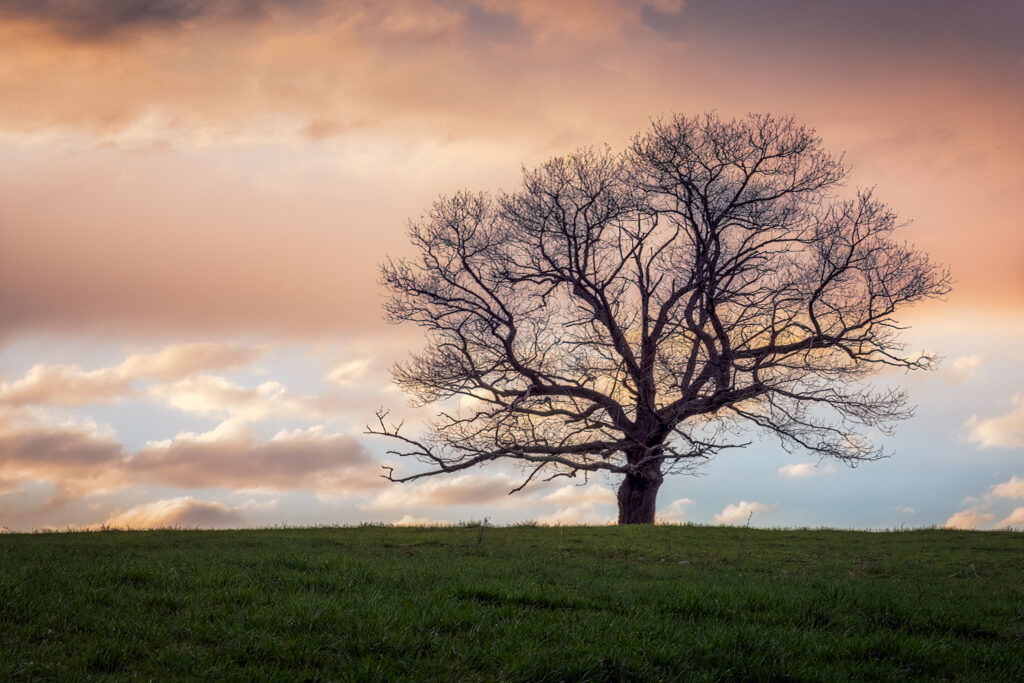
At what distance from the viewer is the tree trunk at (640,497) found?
1014 inches

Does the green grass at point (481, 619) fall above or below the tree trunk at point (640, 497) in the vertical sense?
below

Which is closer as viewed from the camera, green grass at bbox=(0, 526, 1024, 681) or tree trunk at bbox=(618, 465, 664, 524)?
green grass at bbox=(0, 526, 1024, 681)

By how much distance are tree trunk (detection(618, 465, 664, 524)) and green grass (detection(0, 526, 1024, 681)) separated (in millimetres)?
11738

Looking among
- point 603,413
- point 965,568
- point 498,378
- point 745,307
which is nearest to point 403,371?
point 498,378

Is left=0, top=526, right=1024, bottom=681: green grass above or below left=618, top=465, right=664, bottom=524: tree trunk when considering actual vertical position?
below

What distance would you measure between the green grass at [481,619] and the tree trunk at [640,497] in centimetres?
1174

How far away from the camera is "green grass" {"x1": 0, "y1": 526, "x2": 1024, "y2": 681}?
21.0 feet

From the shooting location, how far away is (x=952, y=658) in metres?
7.92

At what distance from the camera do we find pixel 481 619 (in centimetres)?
772

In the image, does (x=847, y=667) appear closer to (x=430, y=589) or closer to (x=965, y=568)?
(x=430, y=589)

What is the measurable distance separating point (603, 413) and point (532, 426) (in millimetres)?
3071

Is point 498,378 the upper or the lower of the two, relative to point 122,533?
upper

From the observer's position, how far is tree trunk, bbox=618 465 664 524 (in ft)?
84.5

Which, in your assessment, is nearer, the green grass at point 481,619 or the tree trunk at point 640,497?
the green grass at point 481,619
